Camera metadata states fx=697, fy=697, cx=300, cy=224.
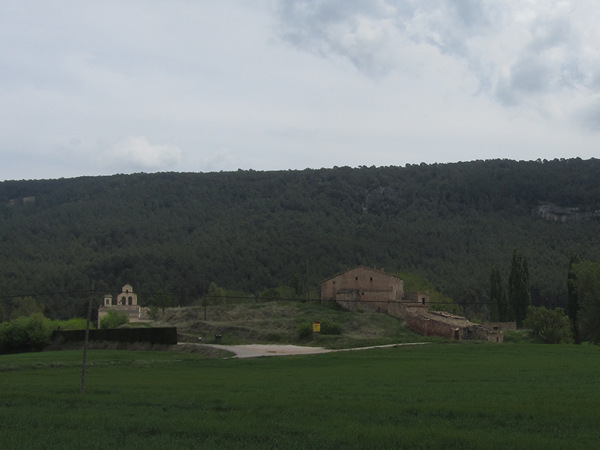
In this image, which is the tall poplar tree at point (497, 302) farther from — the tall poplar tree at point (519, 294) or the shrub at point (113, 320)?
the shrub at point (113, 320)

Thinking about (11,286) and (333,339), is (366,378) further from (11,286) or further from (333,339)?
(11,286)

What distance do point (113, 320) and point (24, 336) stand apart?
56.2ft

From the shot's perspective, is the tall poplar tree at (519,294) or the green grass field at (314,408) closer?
the green grass field at (314,408)

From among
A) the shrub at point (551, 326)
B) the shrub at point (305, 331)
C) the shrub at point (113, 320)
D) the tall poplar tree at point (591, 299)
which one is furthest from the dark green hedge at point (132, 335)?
the tall poplar tree at point (591, 299)

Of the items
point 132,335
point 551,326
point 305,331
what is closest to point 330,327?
point 305,331

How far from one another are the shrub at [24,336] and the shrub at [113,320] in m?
14.4

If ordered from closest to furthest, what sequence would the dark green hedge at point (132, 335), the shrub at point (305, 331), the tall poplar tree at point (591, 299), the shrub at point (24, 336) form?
the tall poplar tree at point (591, 299)
the dark green hedge at point (132, 335)
the shrub at point (305, 331)
the shrub at point (24, 336)

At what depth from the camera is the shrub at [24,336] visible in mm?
77188

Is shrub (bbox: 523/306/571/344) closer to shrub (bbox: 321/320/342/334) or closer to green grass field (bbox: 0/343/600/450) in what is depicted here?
shrub (bbox: 321/320/342/334)

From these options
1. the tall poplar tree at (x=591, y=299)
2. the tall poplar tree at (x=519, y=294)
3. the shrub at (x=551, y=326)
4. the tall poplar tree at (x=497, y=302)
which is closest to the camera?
the tall poplar tree at (x=591, y=299)

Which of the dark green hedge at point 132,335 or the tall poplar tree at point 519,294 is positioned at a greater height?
the tall poplar tree at point 519,294

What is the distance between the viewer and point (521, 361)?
4291cm

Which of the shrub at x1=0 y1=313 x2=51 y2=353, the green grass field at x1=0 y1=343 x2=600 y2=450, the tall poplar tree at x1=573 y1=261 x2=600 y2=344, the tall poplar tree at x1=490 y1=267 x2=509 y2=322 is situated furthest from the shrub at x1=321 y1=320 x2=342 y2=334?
the green grass field at x1=0 y1=343 x2=600 y2=450

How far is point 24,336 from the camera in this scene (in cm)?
7731
